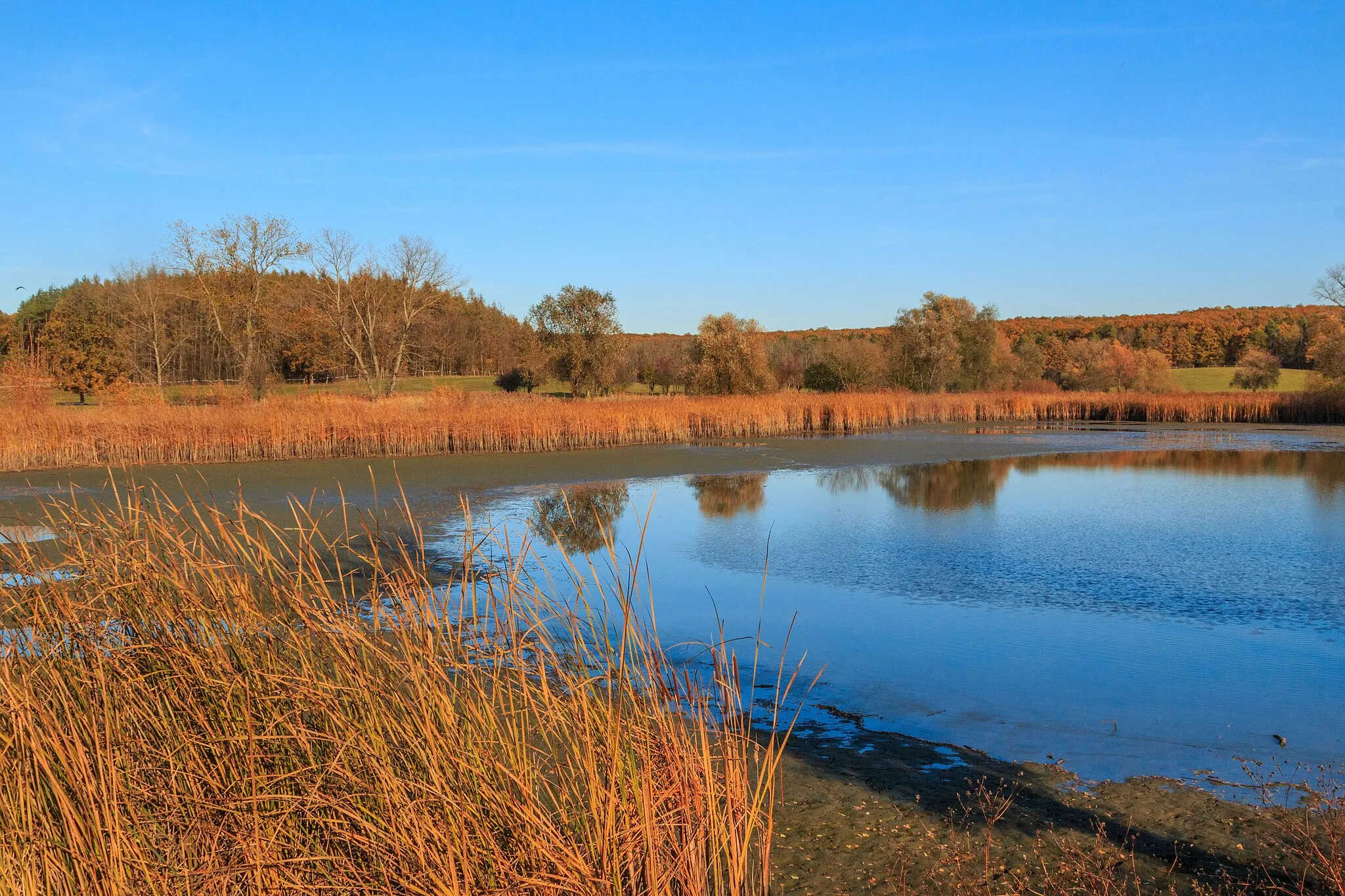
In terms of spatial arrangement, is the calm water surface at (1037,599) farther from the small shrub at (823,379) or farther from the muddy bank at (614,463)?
the small shrub at (823,379)

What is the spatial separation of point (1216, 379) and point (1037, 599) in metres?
48.3

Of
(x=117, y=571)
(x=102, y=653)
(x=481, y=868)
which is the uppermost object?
(x=117, y=571)

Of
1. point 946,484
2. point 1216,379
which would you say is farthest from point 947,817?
point 1216,379

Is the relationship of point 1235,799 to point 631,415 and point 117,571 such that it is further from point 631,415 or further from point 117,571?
point 631,415

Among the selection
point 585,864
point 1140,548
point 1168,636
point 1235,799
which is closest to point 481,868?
point 585,864

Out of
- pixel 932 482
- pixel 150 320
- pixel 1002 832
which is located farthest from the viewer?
pixel 150 320

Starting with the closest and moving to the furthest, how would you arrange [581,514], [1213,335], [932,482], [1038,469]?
1. [581,514]
2. [932,482]
3. [1038,469]
4. [1213,335]

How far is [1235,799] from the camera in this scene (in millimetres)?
4062

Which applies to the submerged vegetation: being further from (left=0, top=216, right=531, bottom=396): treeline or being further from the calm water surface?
(left=0, top=216, right=531, bottom=396): treeline

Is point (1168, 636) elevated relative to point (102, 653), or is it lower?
lower

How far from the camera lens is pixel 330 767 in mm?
2379

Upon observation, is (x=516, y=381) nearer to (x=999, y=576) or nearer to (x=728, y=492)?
(x=728, y=492)

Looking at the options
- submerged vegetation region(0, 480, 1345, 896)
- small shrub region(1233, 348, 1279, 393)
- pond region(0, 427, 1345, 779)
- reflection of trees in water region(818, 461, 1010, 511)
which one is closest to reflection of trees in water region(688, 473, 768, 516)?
pond region(0, 427, 1345, 779)

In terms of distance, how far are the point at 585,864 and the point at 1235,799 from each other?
3.11 metres
